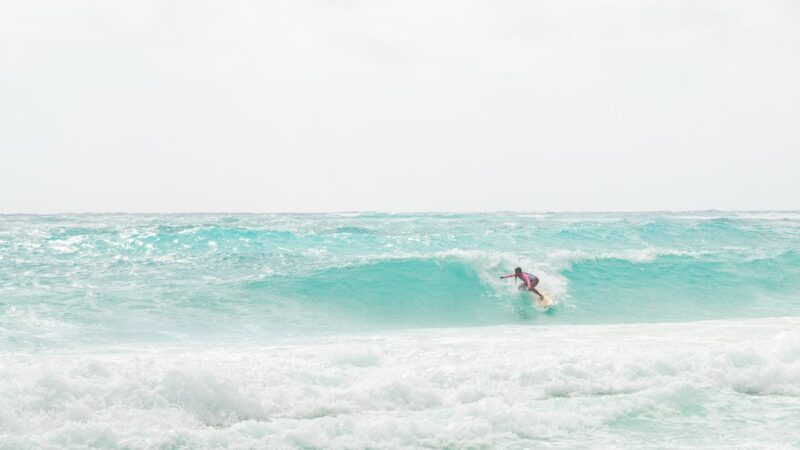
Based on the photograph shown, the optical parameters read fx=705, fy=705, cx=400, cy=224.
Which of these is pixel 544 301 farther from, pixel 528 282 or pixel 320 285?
pixel 320 285

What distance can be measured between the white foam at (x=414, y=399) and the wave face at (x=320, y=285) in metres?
4.59

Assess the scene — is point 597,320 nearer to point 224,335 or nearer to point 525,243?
point 224,335

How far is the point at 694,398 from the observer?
775 cm

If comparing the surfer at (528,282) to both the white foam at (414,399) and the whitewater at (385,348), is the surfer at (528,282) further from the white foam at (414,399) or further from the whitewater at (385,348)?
the white foam at (414,399)

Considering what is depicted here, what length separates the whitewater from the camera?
6.56m

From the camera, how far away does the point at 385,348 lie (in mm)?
10617

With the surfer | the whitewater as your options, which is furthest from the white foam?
the surfer

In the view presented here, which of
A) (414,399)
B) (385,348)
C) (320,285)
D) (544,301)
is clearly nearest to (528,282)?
(544,301)

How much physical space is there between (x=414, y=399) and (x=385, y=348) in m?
3.12

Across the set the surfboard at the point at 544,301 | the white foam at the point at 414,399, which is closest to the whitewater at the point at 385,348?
the white foam at the point at 414,399

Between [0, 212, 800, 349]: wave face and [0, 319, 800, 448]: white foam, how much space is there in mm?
4595

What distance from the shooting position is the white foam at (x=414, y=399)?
6.32 metres

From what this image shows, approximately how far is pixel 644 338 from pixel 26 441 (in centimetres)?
941

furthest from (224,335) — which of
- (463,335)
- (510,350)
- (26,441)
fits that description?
(26,441)
